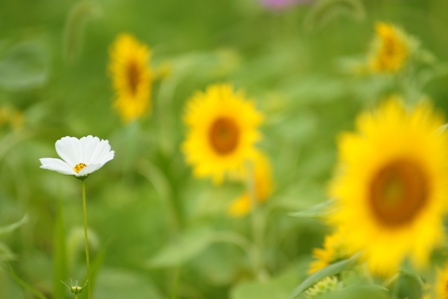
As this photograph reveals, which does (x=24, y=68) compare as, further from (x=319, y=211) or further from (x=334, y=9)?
(x=319, y=211)

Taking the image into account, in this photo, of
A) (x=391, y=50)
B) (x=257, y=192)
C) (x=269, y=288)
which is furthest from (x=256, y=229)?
(x=391, y=50)

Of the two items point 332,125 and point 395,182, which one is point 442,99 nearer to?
point 332,125

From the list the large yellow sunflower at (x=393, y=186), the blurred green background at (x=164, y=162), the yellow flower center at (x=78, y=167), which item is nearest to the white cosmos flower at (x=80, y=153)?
the yellow flower center at (x=78, y=167)

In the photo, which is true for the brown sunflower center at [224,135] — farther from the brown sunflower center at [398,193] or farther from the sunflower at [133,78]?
the brown sunflower center at [398,193]

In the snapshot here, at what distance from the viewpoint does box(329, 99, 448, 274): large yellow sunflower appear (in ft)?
1.79

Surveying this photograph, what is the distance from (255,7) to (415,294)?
5.11ft

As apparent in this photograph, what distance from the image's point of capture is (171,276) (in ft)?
4.01

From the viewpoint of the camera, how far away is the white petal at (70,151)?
731 millimetres

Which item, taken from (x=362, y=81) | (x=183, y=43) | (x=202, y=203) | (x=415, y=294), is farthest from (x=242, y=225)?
(x=183, y=43)

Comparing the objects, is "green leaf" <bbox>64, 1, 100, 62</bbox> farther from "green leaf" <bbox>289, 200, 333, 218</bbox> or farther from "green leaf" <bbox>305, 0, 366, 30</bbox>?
"green leaf" <bbox>289, 200, 333, 218</bbox>

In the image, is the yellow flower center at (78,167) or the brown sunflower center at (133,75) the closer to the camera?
the yellow flower center at (78,167)

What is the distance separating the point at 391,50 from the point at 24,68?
55 cm

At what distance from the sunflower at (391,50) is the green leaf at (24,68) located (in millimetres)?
488

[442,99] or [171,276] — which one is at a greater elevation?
[442,99]
